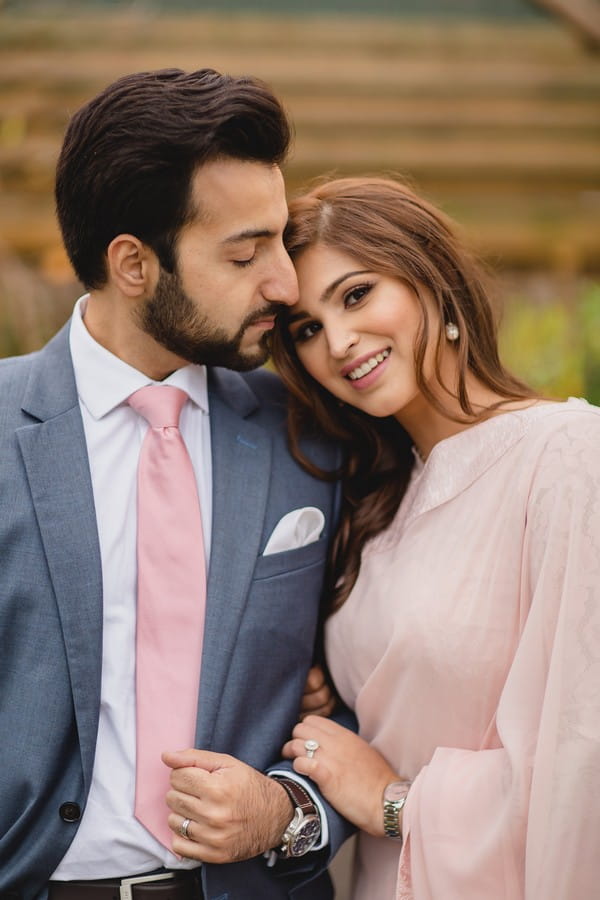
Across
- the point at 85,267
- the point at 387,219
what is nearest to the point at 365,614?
the point at 387,219

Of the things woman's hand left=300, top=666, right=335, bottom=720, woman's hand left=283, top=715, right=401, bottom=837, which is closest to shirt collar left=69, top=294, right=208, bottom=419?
woman's hand left=300, top=666, right=335, bottom=720

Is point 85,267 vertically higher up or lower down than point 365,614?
higher up

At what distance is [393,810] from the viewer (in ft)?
7.35

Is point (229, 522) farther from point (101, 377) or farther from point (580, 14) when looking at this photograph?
point (580, 14)

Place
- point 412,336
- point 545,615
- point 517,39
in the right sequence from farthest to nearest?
point 517,39, point 412,336, point 545,615

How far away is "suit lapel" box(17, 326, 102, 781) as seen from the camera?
209 centimetres

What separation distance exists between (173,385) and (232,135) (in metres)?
0.59

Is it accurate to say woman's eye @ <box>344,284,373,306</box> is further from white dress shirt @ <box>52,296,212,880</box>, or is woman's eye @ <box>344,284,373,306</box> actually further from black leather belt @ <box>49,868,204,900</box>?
black leather belt @ <box>49,868,204,900</box>

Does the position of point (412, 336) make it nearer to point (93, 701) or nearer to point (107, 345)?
point (107, 345)

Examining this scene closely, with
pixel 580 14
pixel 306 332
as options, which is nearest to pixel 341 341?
pixel 306 332

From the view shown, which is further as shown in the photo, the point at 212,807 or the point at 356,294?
the point at 356,294

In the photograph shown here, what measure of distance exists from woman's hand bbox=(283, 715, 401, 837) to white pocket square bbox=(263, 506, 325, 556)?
0.42 metres

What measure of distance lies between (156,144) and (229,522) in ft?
2.78

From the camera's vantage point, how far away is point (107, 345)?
244 cm
